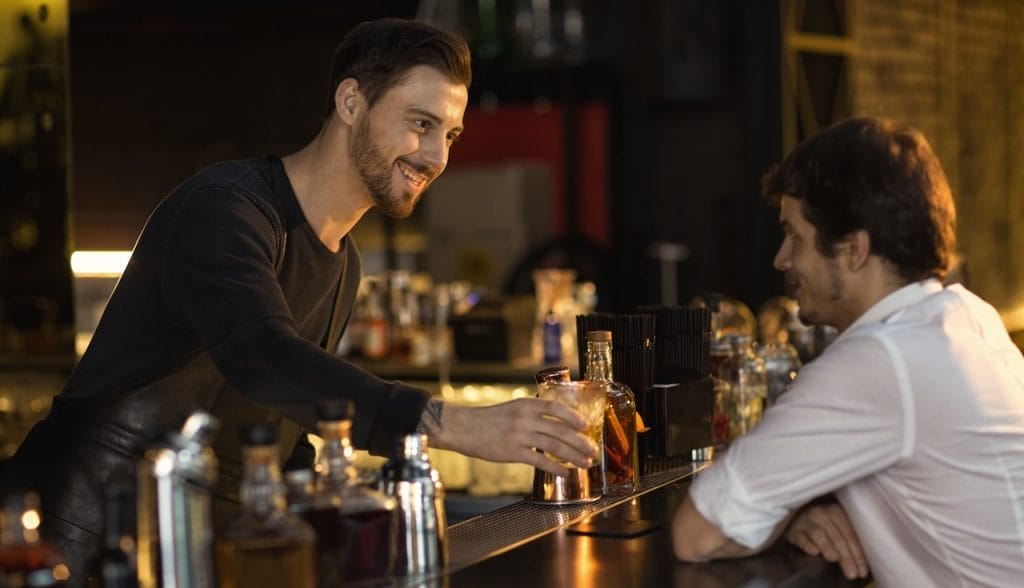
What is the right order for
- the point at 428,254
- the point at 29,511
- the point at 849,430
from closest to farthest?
the point at 29,511 → the point at 849,430 → the point at 428,254

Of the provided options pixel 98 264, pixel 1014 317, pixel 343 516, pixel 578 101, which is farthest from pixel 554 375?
pixel 1014 317

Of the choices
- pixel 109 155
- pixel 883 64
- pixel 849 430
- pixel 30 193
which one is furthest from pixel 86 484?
pixel 109 155

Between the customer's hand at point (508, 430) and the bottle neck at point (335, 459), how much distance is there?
31 cm

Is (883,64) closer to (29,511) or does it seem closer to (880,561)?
(880,561)

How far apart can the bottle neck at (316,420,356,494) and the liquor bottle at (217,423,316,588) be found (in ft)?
0.50

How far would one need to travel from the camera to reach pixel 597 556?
219cm

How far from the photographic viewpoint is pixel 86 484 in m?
2.51

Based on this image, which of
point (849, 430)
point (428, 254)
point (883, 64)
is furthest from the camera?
point (428, 254)

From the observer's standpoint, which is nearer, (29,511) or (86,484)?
(29,511)

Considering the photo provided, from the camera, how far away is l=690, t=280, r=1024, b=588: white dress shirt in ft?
7.02

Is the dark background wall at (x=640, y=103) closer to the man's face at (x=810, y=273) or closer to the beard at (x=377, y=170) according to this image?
the beard at (x=377, y=170)

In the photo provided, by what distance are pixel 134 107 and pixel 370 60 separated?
22.8 feet

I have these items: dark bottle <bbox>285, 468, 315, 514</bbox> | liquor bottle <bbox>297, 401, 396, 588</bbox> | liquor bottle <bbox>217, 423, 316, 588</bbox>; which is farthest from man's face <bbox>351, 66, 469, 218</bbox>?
liquor bottle <bbox>217, 423, 316, 588</bbox>

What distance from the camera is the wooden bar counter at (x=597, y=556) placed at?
2.06 metres
